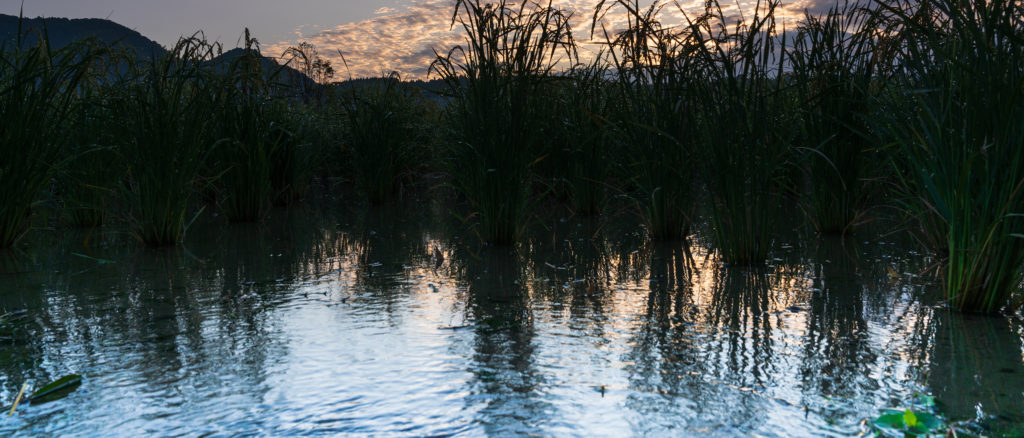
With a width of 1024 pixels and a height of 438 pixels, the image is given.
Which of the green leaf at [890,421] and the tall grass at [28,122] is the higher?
the tall grass at [28,122]

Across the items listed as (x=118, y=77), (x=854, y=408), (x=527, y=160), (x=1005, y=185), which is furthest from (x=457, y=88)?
(x=854, y=408)

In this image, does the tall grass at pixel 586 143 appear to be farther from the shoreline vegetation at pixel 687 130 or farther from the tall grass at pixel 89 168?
the tall grass at pixel 89 168

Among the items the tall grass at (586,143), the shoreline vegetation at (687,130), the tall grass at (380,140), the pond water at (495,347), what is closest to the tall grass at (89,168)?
the shoreline vegetation at (687,130)

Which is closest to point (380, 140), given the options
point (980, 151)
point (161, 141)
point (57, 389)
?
point (161, 141)

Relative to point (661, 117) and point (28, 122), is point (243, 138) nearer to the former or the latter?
point (28, 122)

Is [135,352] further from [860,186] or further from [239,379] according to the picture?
[860,186]

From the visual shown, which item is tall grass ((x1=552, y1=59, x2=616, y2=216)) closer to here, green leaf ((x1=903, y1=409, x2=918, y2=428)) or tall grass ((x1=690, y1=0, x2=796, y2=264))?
tall grass ((x1=690, y1=0, x2=796, y2=264))

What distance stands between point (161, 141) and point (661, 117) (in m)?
3.21

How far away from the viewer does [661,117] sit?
4.59m

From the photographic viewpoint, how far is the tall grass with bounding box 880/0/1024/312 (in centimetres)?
255

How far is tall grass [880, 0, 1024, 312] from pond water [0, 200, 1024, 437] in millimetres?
191

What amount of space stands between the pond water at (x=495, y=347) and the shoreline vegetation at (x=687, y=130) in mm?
486

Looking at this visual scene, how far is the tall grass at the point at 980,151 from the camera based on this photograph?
100 inches

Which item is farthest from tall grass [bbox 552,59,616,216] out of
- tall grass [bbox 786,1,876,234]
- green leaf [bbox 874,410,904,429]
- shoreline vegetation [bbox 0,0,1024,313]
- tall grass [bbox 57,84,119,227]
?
green leaf [bbox 874,410,904,429]
